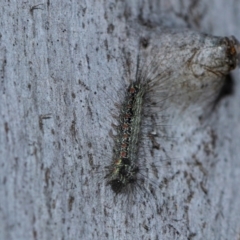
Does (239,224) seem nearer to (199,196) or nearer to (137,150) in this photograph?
(199,196)

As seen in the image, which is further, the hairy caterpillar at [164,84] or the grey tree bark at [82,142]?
the hairy caterpillar at [164,84]

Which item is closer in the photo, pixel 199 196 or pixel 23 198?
pixel 23 198

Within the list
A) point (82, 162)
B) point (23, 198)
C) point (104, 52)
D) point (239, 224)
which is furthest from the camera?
point (239, 224)

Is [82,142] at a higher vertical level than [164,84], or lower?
lower

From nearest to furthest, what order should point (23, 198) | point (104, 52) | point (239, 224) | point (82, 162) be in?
point (23, 198), point (82, 162), point (104, 52), point (239, 224)

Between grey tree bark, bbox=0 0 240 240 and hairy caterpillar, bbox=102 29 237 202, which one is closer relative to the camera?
grey tree bark, bbox=0 0 240 240

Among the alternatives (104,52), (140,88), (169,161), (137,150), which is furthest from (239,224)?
(104,52)

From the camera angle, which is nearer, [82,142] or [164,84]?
[82,142]

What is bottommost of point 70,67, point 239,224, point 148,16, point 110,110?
point 239,224
